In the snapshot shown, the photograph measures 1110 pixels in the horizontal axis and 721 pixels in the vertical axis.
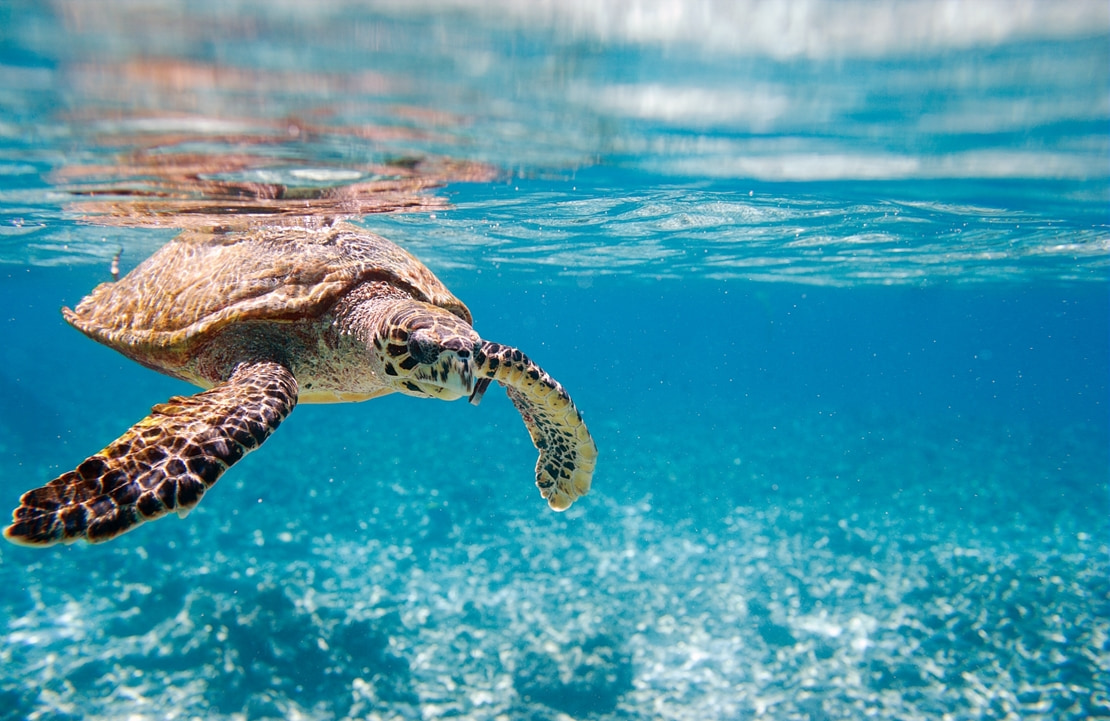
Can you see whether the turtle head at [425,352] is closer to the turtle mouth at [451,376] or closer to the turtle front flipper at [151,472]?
the turtle mouth at [451,376]

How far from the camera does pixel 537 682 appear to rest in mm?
7824

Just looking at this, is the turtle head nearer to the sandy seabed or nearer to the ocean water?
the ocean water

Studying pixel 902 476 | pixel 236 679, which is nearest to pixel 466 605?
pixel 236 679

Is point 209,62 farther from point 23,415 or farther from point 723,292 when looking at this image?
point 723,292

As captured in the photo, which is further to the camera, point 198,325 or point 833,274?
point 833,274

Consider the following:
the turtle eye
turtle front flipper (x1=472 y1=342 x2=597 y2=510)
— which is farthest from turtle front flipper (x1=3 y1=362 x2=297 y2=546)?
turtle front flipper (x1=472 y1=342 x2=597 y2=510)

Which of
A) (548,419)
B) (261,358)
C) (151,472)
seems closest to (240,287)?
(261,358)

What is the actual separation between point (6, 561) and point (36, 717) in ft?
16.2

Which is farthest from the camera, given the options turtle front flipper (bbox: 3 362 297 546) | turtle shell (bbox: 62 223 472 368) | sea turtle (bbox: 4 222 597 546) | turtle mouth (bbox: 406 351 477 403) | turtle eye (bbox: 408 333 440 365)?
turtle shell (bbox: 62 223 472 368)

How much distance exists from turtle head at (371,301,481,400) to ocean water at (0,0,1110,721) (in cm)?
260

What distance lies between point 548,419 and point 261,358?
275 centimetres

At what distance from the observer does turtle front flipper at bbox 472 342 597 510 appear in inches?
175

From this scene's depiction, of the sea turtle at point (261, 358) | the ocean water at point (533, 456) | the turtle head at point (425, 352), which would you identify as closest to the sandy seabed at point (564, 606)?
the ocean water at point (533, 456)

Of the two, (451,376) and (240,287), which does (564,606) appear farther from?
(240,287)
